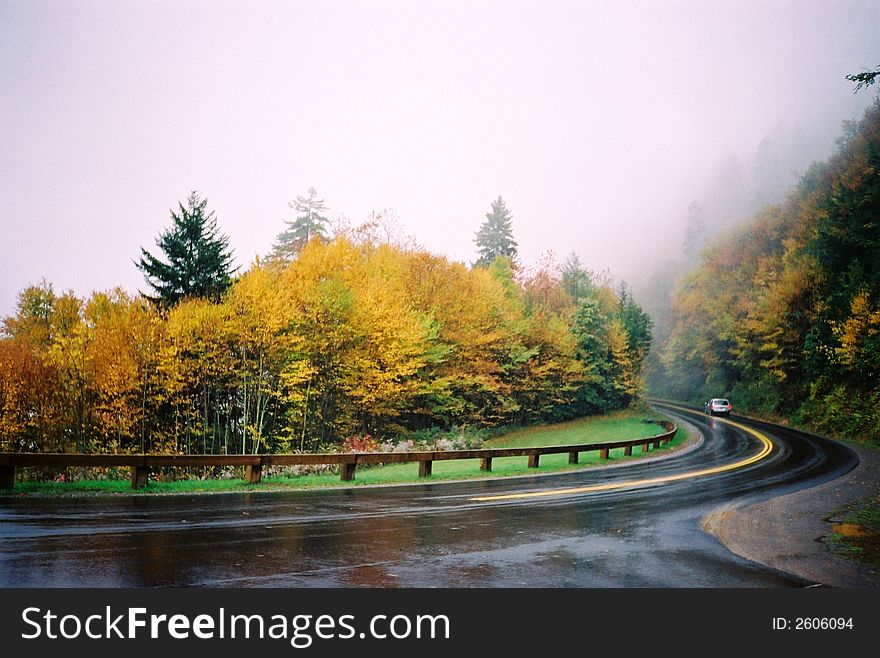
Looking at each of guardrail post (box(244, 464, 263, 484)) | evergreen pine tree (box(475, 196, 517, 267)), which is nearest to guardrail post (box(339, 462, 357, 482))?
guardrail post (box(244, 464, 263, 484))

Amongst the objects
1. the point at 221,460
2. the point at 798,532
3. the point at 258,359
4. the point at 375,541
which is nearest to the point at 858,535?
the point at 798,532

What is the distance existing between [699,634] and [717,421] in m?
52.1

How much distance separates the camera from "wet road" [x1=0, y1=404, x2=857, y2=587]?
7.04 metres

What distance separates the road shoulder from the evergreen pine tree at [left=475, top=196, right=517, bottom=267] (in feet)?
252

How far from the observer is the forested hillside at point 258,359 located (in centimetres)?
3092

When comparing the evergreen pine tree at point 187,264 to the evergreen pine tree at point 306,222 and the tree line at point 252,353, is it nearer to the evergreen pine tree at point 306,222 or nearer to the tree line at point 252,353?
the tree line at point 252,353

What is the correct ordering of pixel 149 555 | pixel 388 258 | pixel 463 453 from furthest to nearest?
1. pixel 388 258
2. pixel 463 453
3. pixel 149 555

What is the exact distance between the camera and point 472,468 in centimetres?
2591

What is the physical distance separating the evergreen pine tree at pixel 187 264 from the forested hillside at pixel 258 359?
0.46 meters

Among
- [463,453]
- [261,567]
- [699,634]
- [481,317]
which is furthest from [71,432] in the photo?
[699,634]

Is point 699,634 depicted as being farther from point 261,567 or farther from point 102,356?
point 102,356

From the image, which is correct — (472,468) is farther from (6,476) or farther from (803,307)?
(803,307)

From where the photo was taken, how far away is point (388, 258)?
46406 millimetres

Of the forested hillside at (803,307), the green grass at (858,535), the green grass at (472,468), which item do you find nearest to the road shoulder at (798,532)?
the green grass at (858,535)
